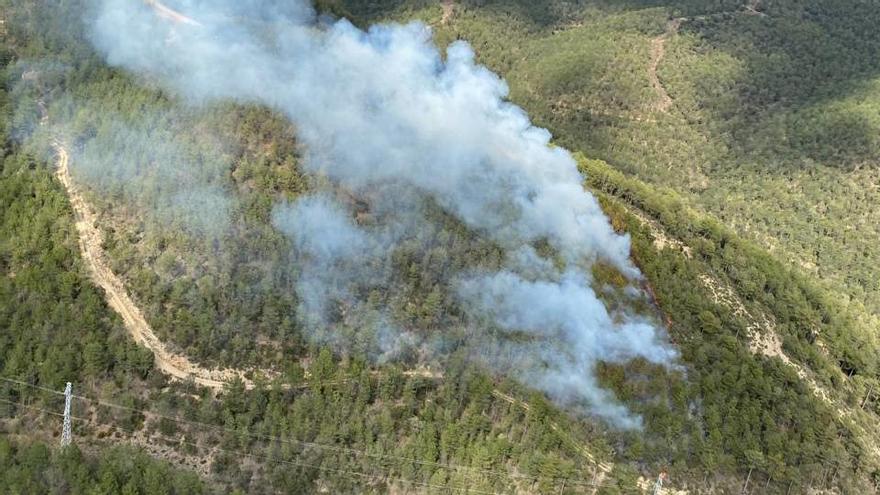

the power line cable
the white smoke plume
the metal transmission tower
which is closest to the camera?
the metal transmission tower

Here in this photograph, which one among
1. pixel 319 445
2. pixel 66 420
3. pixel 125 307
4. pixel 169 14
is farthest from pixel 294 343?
pixel 169 14

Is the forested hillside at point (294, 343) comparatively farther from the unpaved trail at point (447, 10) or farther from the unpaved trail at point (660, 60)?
the unpaved trail at point (447, 10)

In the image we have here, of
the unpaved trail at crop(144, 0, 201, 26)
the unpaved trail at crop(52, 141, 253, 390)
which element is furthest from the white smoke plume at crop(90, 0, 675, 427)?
the unpaved trail at crop(52, 141, 253, 390)

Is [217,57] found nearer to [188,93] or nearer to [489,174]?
[188,93]

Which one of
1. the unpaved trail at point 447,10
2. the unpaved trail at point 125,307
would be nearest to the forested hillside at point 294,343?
the unpaved trail at point 125,307

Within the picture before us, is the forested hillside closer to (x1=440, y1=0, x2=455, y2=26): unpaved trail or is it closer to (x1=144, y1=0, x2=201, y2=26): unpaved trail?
(x1=144, y1=0, x2=201, y2=26): unpaved trail

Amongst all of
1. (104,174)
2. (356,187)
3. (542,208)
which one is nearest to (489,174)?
(542,208)
